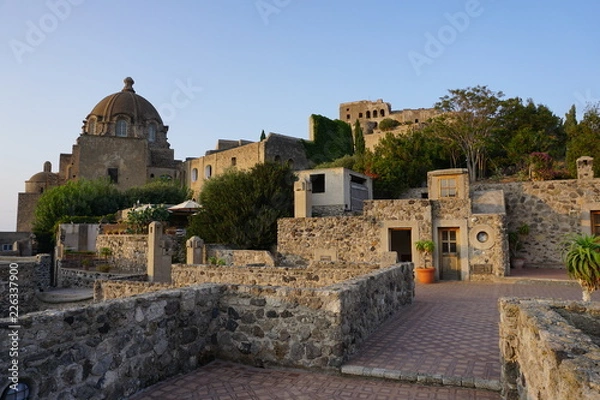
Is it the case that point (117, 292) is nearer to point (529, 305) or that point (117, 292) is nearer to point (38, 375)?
point (38, 375)

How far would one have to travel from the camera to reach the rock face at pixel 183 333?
3.62 meters

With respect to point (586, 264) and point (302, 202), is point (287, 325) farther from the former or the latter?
point (302, 202)

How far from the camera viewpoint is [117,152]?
152 feet

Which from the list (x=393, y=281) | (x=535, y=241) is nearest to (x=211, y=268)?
(x=393, y=281)

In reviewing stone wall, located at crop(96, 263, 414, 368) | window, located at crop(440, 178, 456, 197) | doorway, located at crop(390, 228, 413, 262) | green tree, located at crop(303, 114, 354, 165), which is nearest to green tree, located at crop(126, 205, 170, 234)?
doorway, located at crop(390, 228, 413, 262)

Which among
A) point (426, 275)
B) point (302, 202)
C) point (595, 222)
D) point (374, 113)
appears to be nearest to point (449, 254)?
point (426, 275)

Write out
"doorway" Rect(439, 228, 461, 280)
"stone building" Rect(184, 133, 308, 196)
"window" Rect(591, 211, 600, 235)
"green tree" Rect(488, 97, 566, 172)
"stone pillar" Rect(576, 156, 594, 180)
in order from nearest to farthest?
1. "doorway" Rect(439, 228, 461, 280)
2. "window" Rect(591, 211, 600, 235)
3. "stone pillar" Rect(576, 156, 594, 180)
4. "green tree" Rect(488, 97, 566, 172)
5. "stone building" Rect(184, 133, 308, 196)

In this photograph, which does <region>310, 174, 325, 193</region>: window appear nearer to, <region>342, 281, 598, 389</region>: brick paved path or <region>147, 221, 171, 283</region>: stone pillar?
<region>147, 221, 171, 283</region>: stone pillar

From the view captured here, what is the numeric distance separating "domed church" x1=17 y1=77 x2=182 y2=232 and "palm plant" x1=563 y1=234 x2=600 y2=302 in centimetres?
4480

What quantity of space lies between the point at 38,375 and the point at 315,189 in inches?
930

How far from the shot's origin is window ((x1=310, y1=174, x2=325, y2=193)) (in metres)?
26.3

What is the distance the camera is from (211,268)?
442 inches

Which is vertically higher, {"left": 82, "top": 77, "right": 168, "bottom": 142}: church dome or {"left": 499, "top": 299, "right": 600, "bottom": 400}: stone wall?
{"left": 82, "top": 77, "right": 168, "bottom": 142}: church dome

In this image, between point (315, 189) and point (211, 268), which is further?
point (315, 189)
